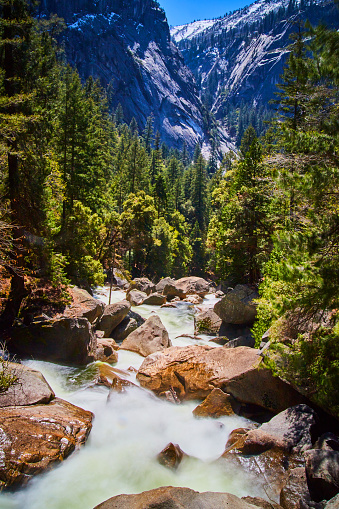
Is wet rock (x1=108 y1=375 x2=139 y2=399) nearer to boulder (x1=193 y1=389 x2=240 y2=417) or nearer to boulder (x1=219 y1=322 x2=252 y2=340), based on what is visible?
boulder (x1=193 y1=389 x2=240 y2=417)

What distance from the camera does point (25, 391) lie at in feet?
24.4

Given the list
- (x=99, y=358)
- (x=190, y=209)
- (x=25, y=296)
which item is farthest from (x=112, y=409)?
(x=190, y=209)

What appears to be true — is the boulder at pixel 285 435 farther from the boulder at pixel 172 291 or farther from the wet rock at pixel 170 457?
the boulder at pixel 172 291

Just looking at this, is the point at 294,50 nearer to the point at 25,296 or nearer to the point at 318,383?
the point at 318,383

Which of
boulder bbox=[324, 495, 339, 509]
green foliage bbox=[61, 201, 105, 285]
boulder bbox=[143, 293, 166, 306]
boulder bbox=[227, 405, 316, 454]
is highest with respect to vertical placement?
green foliage bbox=[61, 201, 105, 285]

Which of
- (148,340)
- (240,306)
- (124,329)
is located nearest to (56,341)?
(148,340)

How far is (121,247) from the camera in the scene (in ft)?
115

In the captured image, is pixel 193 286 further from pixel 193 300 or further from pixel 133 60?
pixel 133 60

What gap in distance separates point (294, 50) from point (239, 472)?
18146 mm

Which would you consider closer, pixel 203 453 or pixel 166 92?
pixel 203 453

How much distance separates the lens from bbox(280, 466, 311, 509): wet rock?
532 cm

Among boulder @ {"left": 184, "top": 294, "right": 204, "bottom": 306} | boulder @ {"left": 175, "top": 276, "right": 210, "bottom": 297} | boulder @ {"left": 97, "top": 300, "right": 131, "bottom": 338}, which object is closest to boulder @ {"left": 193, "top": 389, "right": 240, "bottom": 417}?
boulder @ {"left": 97, "top": 300, "right": 131, "bottom": 338}

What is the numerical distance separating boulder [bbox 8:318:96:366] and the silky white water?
42 centimetres

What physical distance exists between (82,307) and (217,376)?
6810 millimetres
